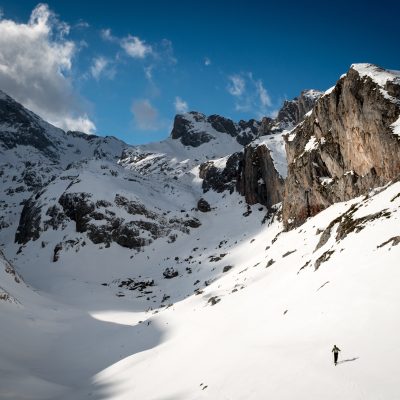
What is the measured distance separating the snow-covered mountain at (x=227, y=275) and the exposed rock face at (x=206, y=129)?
64865 millimetres

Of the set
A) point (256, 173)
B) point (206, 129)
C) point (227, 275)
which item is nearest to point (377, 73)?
point (227, 275)

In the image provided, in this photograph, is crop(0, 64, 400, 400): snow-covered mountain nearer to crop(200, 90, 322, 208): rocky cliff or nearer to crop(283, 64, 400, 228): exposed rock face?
crop(283, 64, 400, 228): exposed rock face

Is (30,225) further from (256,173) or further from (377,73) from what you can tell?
(377,73)

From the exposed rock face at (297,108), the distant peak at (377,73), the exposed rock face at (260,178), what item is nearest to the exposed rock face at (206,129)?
the exposed rock face at (297,108)

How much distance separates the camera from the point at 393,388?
11.2 meters

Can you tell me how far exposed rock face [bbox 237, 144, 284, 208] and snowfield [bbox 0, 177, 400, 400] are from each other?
88.2 feet

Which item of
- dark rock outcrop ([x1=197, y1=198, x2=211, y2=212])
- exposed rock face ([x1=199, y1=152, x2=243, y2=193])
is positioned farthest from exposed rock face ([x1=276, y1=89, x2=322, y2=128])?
dark rock outcrop ([x1=197, y1=198, x2=211, y2=212])

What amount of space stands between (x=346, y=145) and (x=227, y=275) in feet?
68.4

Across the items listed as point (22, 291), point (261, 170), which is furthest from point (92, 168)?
point (22, 291)

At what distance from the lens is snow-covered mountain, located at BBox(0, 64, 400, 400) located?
52.8ft

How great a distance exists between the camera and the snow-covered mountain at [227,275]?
16094 mm

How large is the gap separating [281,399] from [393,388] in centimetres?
349

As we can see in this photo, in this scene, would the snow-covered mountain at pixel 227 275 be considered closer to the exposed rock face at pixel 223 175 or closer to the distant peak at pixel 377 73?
the distant peak at pixel 377 73

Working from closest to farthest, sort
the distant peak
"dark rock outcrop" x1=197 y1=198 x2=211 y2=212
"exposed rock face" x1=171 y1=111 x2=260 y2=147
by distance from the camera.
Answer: the distant peak, "dark rock outcrop" x1=197 y1=198 x2=211 y2=212, "exposed rock face" x1=171 y1=111 x2=260 y2=147
